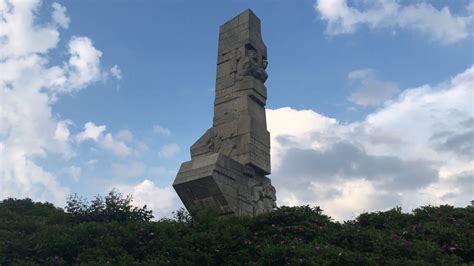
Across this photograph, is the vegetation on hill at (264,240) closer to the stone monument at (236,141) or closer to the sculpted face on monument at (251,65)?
the stone monument at (236,141)

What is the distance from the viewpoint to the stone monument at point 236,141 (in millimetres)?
15773

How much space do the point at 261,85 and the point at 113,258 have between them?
9.03 metres

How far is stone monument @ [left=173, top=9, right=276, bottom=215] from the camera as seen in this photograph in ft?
51.8

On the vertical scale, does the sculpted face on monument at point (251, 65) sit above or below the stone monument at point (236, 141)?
above

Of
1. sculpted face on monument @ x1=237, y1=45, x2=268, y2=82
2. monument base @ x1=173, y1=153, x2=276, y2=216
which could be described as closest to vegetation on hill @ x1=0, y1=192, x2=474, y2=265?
monument base @ x1=173, y1=153, x2=276, y2=216

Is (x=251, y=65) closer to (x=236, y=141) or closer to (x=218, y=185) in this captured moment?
(x=236, y=141)

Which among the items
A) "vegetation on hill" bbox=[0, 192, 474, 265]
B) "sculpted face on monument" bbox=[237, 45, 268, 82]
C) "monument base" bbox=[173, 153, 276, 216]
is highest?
"sculpted face on monument" bbox=[237, 45, 268, 82]

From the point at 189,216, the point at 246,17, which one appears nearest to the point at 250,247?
the point at 189,216

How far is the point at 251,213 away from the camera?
54.2 ft

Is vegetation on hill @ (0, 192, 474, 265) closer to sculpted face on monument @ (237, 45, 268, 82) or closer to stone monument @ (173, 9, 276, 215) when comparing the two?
stone monument @ (173, 9, 276, 215)

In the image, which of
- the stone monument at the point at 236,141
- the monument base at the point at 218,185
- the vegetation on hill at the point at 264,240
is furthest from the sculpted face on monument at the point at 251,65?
the vegetation on hill at the point at 264,240

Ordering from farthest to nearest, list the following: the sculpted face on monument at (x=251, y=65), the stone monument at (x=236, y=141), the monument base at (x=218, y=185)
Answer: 1. the sculpted face on monument at (x=251, y=65)
2. the stone monument at (x=236, y=141)
3. the monument base at (x=218, y=185)

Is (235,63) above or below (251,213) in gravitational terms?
above

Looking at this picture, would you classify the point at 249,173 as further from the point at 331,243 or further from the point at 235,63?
the point at 331,243
